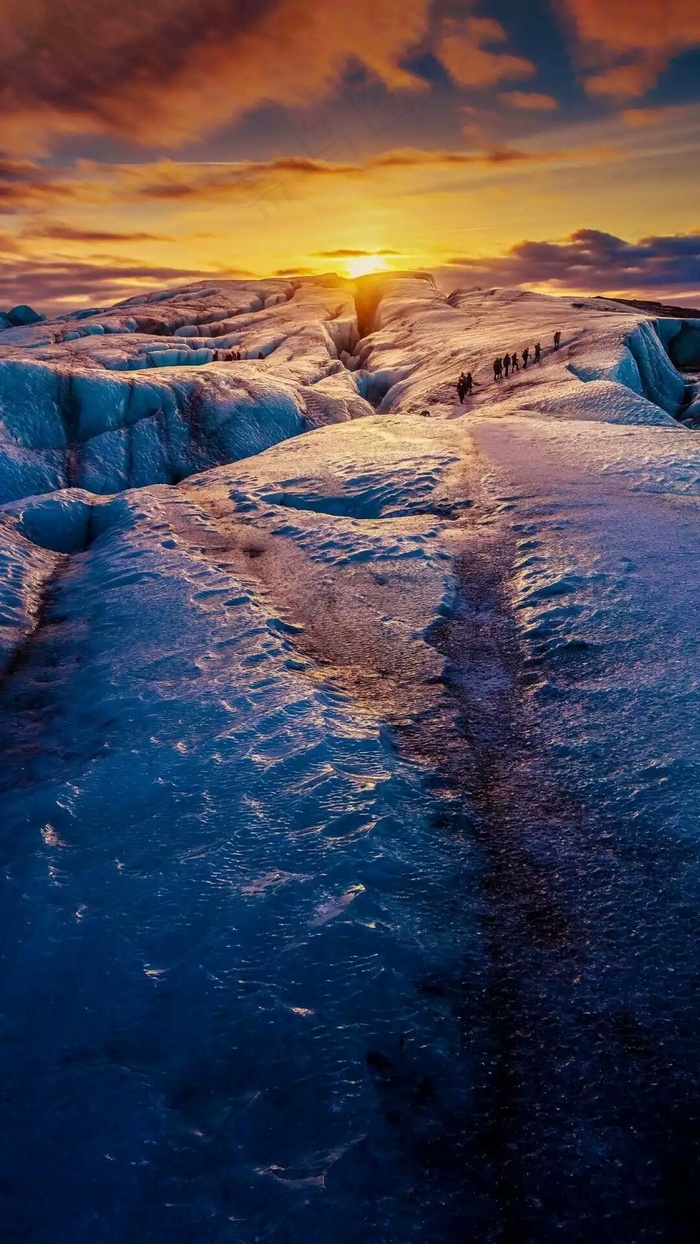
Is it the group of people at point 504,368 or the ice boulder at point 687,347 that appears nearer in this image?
the group of people at point 504,368

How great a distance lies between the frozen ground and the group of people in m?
16.1

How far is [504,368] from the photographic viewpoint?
93.4ft

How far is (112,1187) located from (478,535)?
27.6 feet

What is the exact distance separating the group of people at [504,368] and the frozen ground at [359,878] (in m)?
16.1

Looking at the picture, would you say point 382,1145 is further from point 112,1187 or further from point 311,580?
point 311,580

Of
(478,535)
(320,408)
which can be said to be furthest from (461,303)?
(478,535)

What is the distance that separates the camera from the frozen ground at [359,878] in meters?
3.02

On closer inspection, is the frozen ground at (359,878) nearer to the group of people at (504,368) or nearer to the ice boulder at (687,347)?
the group of people at (504,368)

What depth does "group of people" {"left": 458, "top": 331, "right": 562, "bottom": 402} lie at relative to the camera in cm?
2589

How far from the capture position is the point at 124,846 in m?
4.80

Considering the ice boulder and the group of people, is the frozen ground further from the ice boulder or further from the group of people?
the ice boulder

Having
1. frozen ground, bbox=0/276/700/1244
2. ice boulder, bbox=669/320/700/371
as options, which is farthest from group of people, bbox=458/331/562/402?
ice boulder, bbox=669/320/700/371

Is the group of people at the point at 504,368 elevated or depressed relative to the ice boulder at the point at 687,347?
depressed

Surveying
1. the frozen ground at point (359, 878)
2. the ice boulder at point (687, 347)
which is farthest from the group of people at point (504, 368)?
the ice boulder at point (687, 347)
